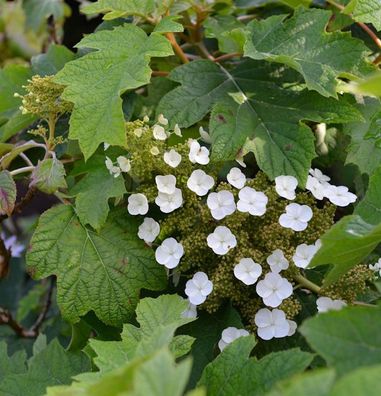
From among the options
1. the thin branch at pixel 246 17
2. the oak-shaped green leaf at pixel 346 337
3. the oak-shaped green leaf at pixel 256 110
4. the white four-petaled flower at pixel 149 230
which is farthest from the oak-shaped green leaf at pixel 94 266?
the thin branch at pixel 246 17

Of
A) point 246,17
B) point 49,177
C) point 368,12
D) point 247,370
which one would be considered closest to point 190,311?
point 247,370

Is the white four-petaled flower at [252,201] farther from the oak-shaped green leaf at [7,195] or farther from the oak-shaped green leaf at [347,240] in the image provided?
the oak-shaped green leaf at [7,195]

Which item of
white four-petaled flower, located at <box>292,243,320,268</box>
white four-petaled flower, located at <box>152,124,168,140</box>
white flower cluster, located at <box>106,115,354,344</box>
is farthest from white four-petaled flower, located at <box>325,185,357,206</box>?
white four-petaled flower, located at <box>152,124,168,140</box>

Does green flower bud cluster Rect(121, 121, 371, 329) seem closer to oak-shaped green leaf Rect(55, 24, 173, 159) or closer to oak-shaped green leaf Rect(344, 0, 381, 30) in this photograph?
oak-shaped green leaf Rect(55, 24, 173, 159)

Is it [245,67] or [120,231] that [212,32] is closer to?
[245,67]

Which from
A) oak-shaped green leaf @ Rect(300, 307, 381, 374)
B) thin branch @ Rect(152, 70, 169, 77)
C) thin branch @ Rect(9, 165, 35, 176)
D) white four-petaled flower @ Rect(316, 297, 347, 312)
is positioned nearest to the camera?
oak-shaped green leaf @ Rect(300, 307, 381, 374)

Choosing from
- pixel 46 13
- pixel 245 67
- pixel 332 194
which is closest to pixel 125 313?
pixel 332 194
